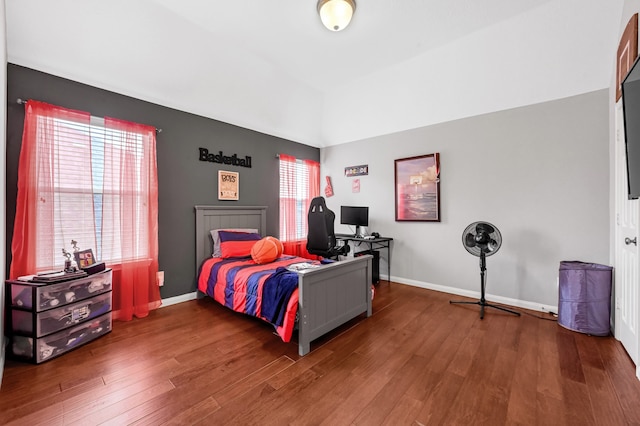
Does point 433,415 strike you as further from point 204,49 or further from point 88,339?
point 204,49

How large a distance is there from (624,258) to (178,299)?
466 cm

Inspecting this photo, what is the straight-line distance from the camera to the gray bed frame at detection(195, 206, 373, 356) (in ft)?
7.43

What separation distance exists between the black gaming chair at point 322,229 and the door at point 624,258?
2.70 m

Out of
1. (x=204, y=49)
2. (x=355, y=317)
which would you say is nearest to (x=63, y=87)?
(x=204, y=49)

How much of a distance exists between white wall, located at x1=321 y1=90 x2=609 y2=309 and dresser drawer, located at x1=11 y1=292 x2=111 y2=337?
12.8 feet

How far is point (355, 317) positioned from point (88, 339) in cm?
254

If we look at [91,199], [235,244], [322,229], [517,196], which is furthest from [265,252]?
[517,196]

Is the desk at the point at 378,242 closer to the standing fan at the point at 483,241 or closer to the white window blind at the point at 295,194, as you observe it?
the white window blind at the point at 295,194

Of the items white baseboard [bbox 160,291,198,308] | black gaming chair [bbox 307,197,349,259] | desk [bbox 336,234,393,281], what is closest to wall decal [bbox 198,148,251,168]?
black gaming chair [bbox 307,197,349,259]

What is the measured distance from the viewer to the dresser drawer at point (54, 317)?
2107 mm

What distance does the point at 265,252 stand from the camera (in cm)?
331

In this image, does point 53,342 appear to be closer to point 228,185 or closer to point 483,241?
point 228,185

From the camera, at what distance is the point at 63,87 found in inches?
105

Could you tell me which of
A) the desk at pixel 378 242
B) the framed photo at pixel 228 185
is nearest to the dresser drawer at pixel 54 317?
the framed photo at pixel 228 185
